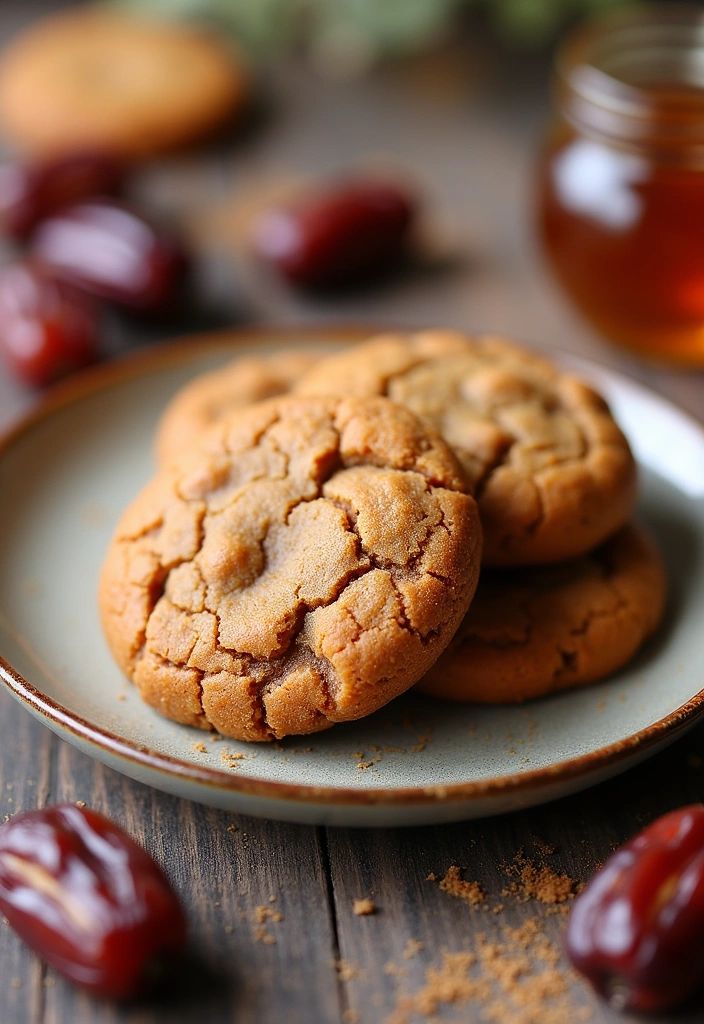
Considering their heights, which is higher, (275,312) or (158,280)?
(158,280)

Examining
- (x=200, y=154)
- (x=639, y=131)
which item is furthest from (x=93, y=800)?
(x=200, y=154)

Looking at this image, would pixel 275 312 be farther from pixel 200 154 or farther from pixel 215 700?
pixel 215 700

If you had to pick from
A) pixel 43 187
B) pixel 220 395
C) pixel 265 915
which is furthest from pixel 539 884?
pixel 43 187

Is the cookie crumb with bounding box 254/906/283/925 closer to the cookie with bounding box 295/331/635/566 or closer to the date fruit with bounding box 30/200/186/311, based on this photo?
the cookie with bounding box 295/331/635/566

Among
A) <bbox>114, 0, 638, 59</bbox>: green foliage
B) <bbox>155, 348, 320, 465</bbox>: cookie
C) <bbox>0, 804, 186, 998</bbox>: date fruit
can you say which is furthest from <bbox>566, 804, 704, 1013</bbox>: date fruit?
<bbox>114, 0, 638, 59</bbox>: green foliage

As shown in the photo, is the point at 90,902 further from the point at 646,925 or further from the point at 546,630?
the point at 546,630
